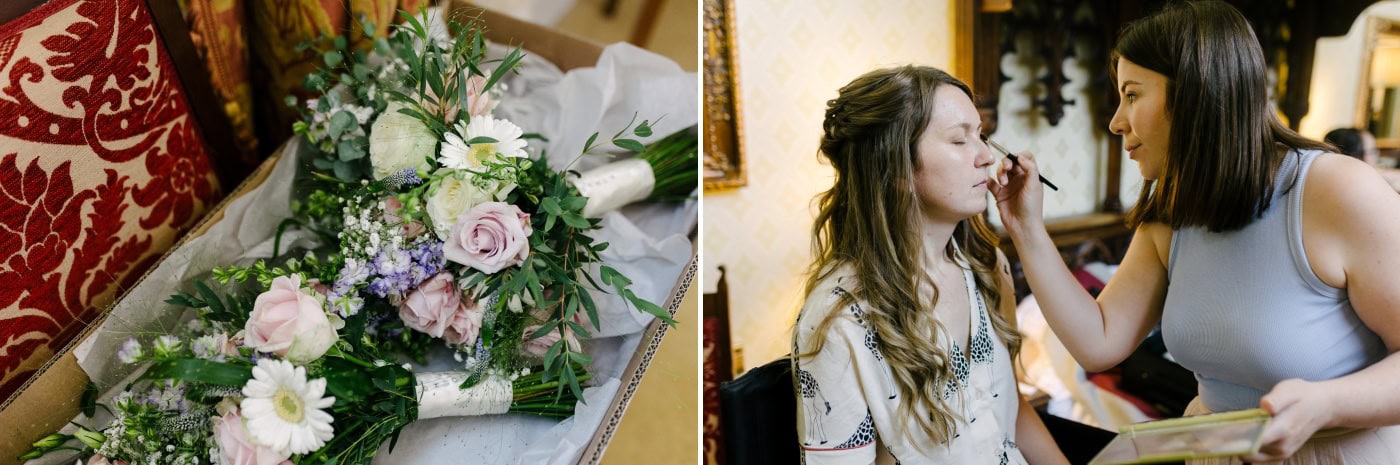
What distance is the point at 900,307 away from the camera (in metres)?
1.02

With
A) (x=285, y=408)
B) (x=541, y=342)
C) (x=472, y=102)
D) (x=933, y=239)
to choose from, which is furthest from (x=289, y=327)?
(x=933, y=239)

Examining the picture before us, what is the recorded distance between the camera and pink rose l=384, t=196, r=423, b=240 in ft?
3.29

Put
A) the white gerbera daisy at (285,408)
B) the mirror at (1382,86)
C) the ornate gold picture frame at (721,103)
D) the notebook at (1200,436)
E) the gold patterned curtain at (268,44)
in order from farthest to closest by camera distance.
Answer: the mirror at (1382,86) → the ornate gold picture frame at (721,103) → the gold patterned curtain at (268,44) → the white gerbera daisy at (285,408) → the notebook at (1200,436)

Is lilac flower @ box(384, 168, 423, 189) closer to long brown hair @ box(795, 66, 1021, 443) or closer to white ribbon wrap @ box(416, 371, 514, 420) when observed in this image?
white ribbon wrap @ box(416, 371, 514, 420)

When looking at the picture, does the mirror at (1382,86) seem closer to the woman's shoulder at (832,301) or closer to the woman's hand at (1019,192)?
the woman's hand at (1019,192)

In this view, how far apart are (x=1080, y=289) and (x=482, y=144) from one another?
88 cm

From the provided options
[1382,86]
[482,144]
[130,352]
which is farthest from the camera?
[1382,86]

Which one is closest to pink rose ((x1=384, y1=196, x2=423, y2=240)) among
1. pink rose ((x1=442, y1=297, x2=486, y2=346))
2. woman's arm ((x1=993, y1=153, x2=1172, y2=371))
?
pink rose ((x1=442, y1=297, x2=486, y2=346))

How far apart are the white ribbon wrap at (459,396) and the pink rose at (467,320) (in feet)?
0.17

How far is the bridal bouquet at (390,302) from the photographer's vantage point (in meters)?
0.83

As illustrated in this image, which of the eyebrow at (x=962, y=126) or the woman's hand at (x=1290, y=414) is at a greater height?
the eyebrow at (x=962, y=126)

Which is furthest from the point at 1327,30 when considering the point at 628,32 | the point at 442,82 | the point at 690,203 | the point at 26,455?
the point at 26,455

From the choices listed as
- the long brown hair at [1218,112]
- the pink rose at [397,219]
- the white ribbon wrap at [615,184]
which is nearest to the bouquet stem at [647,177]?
the white ribbon wrap at [615,184]

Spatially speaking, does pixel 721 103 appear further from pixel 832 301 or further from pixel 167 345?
pixel 167 345
